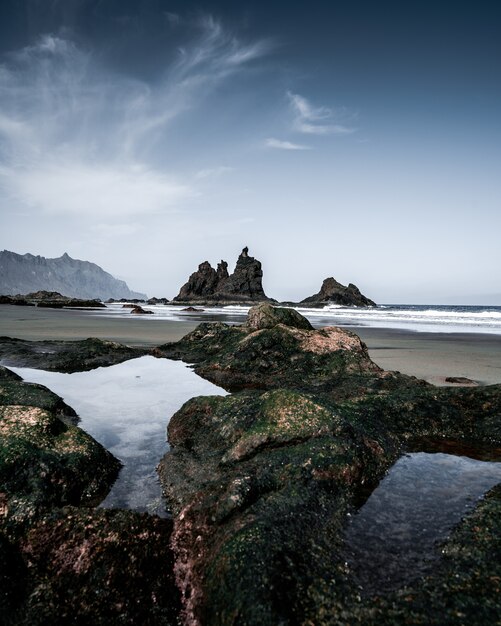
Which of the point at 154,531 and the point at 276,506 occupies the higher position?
the point at 276,506

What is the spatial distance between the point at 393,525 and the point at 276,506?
969 millimetres

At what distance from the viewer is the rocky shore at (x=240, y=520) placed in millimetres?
2225

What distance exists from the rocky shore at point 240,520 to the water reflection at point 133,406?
25cm

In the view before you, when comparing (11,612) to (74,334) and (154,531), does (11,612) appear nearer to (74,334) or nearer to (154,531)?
(154,531)

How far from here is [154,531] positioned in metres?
3.01

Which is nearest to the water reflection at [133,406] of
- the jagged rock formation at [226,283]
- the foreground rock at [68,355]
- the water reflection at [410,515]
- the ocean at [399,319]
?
the foreground rock at [68,355]

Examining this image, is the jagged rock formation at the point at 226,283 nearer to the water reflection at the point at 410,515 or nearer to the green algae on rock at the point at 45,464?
the green algae on rock at the point at 45,464

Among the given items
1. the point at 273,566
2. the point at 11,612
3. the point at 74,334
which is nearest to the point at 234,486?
the point at 273,566

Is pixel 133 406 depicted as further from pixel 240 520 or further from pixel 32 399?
pixel 240 520

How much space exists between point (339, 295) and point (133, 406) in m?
102

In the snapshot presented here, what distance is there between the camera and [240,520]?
112 inches

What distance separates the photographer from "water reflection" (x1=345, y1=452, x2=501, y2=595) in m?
2.55

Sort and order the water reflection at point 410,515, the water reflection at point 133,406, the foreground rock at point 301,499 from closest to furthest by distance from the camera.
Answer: the foreground rock at point 301,499 < the water reflection at point 410,515 < the water reflection at point 133,406

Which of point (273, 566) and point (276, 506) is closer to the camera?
point (273, 566)
